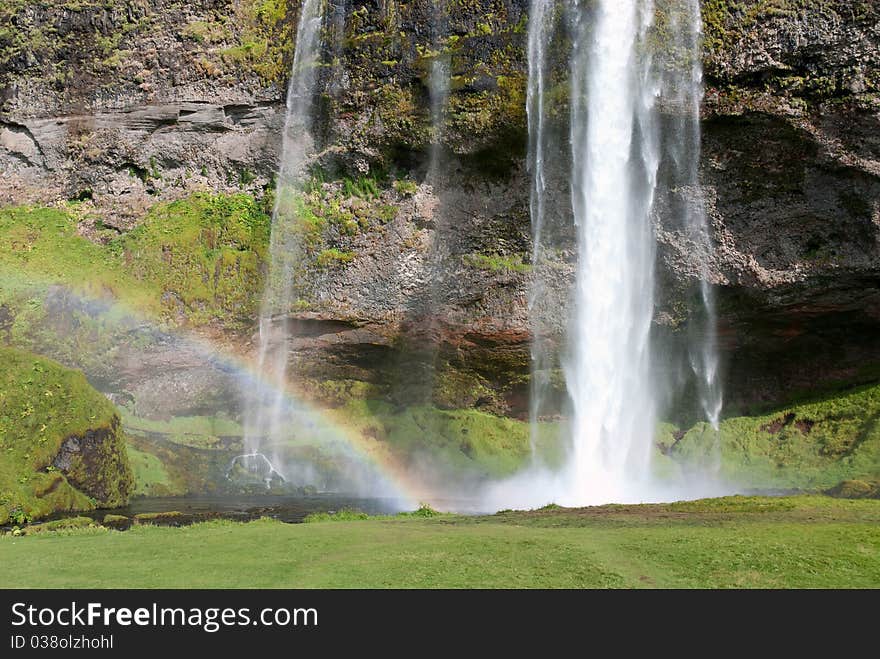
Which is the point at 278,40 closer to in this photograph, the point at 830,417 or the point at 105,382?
the point at 105,382

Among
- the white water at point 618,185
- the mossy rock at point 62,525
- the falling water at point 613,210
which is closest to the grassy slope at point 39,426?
the mossy rock at point 62,525

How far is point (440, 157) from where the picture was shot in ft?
116

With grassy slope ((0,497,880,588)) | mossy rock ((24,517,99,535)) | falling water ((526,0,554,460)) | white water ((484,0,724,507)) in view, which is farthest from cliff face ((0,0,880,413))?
grassy slope ((0,497,880,588))

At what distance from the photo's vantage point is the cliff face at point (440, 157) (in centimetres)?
3092

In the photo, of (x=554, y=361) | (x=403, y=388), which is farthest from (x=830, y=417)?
(x=403, y=388)

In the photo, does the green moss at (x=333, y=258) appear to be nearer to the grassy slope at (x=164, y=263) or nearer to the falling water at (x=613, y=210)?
the grassy slope at (x=164, y=263)

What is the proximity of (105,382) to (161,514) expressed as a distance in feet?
47.9

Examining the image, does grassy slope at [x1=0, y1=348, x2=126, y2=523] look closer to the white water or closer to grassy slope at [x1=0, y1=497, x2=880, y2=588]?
grassy slope at [x1=0, y1=497, x2=880, y2=588]

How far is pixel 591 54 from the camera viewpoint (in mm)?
32406

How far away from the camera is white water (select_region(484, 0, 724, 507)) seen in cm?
3155

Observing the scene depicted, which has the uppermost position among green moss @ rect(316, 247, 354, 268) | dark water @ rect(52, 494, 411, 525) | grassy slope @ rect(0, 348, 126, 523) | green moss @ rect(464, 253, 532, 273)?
green moss @ rect(316, 247, 354, 268)

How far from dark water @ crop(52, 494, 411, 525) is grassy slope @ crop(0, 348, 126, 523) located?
87 cm
